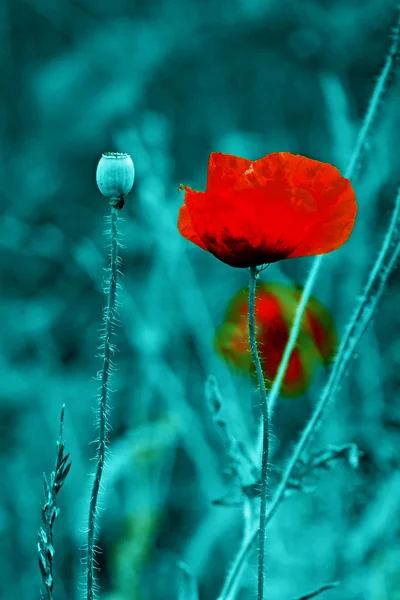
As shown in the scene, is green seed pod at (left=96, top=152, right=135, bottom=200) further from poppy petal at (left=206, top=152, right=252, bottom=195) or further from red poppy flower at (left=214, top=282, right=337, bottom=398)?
red poppy flower at (left=214, top=282, right=337, bottom=398)

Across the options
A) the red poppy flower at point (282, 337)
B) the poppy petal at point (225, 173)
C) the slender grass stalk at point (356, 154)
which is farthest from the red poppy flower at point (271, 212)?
the red poppy flower at point (282, 337)

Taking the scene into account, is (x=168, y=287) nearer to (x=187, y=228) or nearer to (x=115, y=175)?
(x=187, y=228)

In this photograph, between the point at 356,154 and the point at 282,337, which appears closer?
the point at 356,154

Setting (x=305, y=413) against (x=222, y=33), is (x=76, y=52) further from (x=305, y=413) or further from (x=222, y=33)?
(x=305, y=413)

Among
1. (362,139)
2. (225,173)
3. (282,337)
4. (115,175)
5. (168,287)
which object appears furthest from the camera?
(168,287)

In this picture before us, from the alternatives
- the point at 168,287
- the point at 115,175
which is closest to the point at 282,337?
the point at 168,287

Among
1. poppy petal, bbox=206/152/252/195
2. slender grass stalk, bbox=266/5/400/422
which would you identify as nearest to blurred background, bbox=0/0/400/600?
slender grass stalk, bbox=266/5/400/422

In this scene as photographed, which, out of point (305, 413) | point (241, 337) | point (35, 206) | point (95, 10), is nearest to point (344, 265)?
point (305, 413)

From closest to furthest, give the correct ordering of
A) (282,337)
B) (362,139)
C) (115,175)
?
(115,175) < (362,139) < (282,337)
